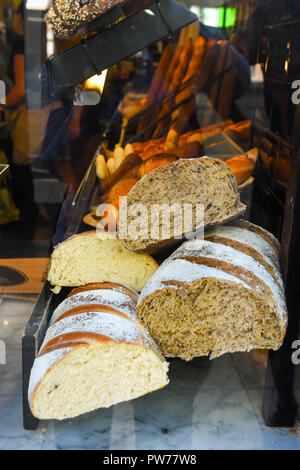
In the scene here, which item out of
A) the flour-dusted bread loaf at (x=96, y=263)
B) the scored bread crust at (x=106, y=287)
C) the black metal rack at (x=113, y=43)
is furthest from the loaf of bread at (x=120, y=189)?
the black metal rack at (x=113, y=43)

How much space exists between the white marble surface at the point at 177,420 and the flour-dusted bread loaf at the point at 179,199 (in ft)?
2.04

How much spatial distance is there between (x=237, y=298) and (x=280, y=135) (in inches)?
38.0

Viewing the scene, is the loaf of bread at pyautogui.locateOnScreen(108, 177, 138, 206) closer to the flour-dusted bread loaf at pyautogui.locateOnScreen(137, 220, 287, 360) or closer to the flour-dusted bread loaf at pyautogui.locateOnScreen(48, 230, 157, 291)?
the flour-dusted bread loaf at pyautogui.locateOnScreen(48, 230, 157, 291)

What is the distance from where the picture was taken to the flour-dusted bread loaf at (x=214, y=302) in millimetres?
1517

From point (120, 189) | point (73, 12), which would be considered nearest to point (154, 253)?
point (120, 189)

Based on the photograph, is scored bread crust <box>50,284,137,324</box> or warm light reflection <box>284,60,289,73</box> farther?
warm light reflection <box>284,60,289,73</box>

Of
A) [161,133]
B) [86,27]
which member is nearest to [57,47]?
[86,27]

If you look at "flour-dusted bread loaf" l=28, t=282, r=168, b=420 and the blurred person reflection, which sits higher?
the blurred person reflection

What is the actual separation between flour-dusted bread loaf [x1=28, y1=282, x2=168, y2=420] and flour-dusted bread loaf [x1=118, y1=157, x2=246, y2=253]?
32 centimetres

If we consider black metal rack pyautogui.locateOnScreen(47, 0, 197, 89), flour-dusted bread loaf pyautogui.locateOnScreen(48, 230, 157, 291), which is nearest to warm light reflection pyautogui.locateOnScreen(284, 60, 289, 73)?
black metal rack pyautogui.locateOnScreen(47, 0, 197, 89)

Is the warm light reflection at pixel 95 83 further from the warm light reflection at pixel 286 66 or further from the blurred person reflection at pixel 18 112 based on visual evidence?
the warm light reflection at pixel 286 66

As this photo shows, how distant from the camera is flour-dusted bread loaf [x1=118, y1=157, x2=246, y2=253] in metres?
1.66

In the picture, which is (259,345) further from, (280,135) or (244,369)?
(280,135)

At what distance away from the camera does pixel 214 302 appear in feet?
5.06
